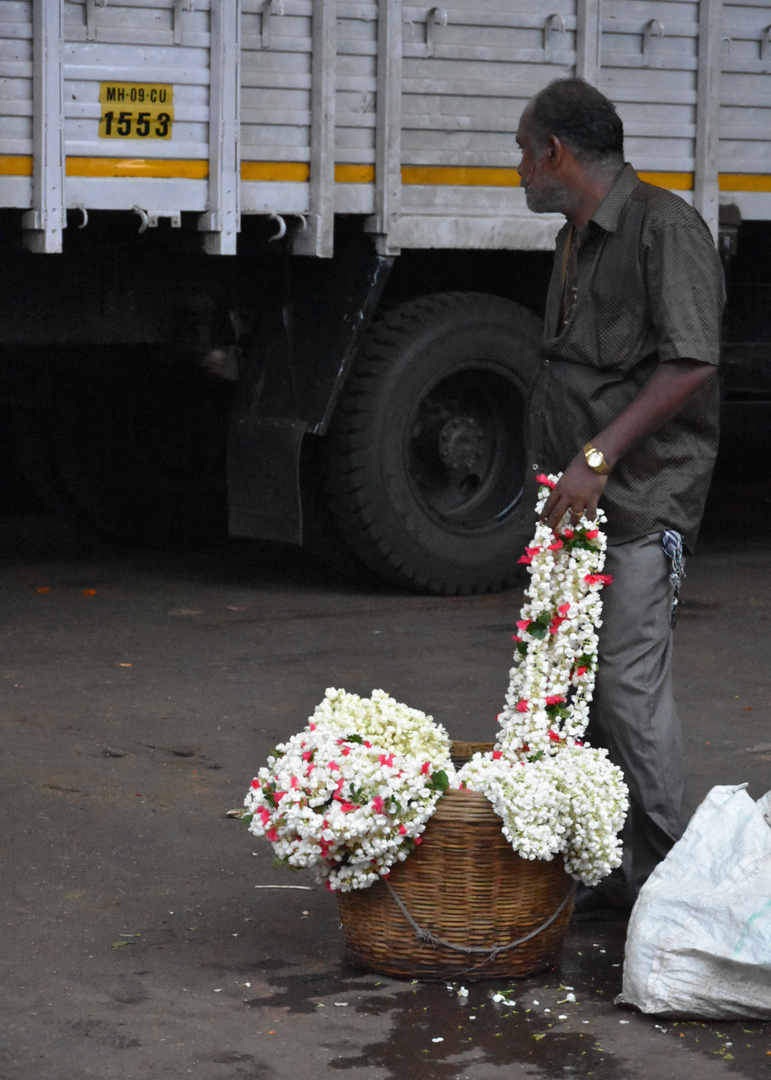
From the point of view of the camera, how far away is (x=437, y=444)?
7.88 m

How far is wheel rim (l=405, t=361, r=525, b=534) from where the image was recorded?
310 inches

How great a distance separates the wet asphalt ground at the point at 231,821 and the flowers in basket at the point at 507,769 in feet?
1.01

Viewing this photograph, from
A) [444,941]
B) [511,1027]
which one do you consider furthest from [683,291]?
[511,1027]

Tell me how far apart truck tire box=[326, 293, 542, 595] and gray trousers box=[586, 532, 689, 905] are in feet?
12.0

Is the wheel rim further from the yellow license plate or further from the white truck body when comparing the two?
the yellow license plate

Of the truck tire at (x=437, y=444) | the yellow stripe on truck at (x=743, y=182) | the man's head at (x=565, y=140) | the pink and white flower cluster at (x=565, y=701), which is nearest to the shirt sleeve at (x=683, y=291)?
the man's head at (x=565, y=140)

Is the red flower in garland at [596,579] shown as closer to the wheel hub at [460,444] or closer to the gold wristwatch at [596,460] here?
the gold wristwatch at [596,460]

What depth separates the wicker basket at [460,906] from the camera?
358 cm

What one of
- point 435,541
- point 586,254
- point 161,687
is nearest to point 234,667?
point 161,687

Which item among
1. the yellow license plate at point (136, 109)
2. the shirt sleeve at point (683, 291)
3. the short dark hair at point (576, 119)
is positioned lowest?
the shirt sleeve at point (683, 291)

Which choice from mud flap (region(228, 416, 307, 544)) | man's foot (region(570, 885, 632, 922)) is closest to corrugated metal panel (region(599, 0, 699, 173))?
mud flap (region(228, 416, 307, 544))

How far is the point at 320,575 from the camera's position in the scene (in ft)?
27.8

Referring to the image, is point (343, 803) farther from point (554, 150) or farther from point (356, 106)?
point (356, 106)

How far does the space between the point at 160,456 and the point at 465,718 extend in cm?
339
